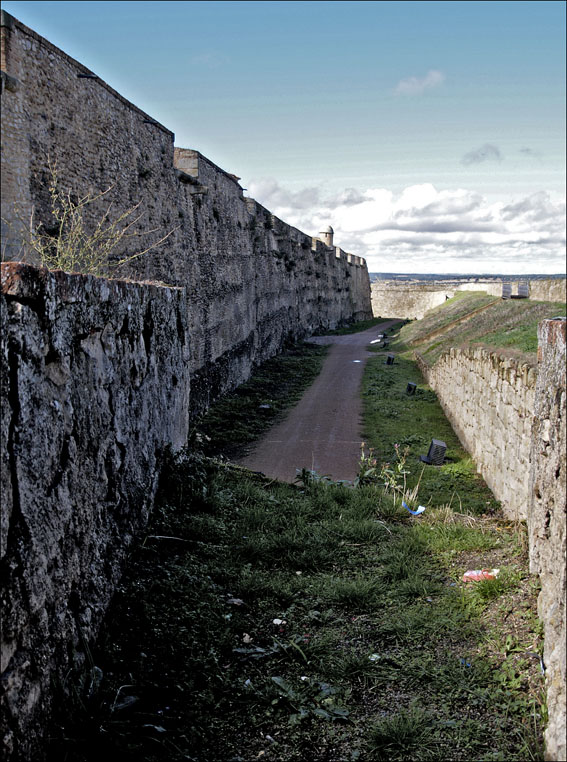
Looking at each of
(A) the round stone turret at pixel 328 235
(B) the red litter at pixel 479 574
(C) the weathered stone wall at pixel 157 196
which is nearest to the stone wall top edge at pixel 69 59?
(C) the weathered stone wall at pixel 157 196

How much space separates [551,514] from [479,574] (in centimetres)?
143

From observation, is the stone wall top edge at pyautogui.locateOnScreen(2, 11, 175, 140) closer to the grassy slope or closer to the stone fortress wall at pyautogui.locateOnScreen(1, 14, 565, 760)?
the stone fortress wall at pyautogui.locateOnScreen(1, 14, 565, 760)

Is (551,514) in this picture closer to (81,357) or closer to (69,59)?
(81,357)

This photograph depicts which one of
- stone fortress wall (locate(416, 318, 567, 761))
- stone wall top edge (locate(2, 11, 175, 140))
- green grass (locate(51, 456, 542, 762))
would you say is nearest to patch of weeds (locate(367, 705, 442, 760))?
green grass (locate(51, 456, 542, 762))

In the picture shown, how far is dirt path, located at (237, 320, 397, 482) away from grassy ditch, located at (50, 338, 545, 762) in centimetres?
249

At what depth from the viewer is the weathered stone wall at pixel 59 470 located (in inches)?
128

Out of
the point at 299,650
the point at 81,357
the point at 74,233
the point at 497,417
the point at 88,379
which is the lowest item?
the point at 299,650

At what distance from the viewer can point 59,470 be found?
155 inches

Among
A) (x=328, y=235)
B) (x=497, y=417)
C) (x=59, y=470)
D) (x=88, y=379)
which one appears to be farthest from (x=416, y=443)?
(x=328, y=235)

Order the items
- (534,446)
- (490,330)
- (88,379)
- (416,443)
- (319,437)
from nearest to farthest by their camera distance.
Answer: (88,379) < (534,446) < (416,443) < (319,437) < (490,330)

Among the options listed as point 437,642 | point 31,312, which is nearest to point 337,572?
point 437,642

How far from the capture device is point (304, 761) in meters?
3.68

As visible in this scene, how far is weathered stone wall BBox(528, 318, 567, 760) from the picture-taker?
3.57 metres

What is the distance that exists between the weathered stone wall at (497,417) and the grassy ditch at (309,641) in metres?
0.63
